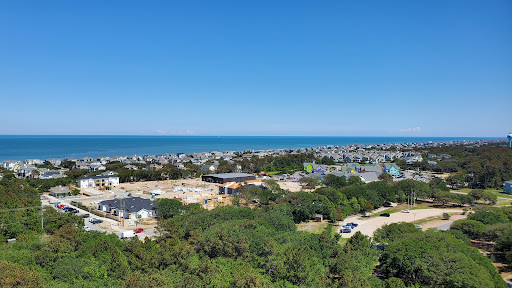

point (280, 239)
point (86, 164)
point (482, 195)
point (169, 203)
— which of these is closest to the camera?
point (280, 239)

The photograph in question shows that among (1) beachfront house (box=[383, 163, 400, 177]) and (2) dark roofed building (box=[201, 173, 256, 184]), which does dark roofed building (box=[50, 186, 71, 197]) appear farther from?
(1) beachfront house (box=[383, 163, 400, 177])

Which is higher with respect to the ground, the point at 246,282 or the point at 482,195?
the point at 246,282

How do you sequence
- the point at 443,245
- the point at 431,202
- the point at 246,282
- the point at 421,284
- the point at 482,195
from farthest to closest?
the point at 431,202
the point at 482,195
the point at 443,245
the point at 421,284
the point at 246,282

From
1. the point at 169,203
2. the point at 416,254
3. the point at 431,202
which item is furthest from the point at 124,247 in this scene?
the point at 431,202

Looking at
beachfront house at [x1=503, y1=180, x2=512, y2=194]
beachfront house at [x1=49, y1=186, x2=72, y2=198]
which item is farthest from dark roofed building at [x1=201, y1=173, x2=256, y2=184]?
beachfront house at [x1=503, y1=180, x2=512, y2=194]

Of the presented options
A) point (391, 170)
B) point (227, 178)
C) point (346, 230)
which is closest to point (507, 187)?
point (391, 170)

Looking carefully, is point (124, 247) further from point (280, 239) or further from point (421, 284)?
point (421, 284)

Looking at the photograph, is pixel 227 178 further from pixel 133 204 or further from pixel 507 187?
pixel 507 187

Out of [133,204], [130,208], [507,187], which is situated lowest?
[507,187]
